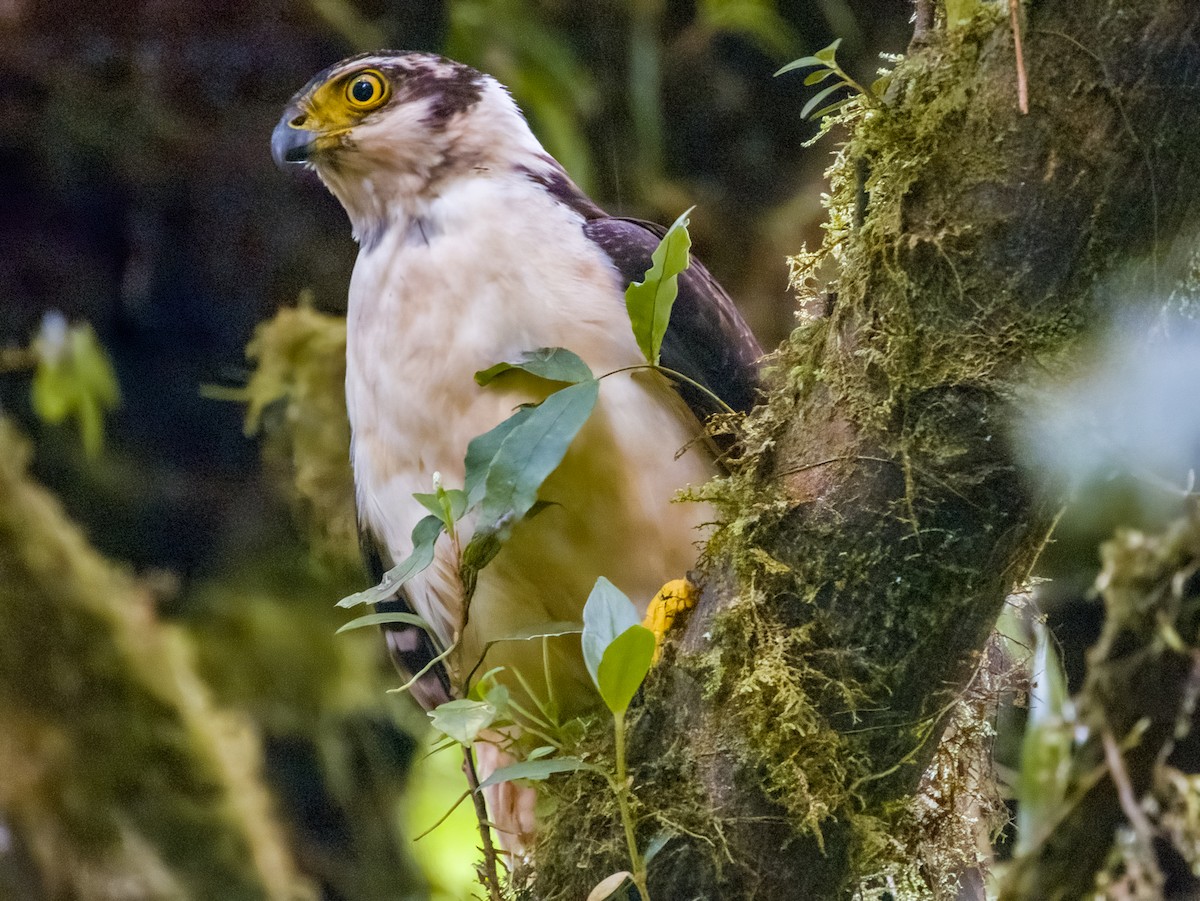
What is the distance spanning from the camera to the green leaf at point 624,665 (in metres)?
0.81

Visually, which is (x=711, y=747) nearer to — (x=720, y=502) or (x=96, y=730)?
(x=720, y=502)

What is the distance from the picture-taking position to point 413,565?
3.05ft

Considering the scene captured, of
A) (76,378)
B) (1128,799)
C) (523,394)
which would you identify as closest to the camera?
(1128,799)

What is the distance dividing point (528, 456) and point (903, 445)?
1.03ft

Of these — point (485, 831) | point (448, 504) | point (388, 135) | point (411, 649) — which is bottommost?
point (411, 649)

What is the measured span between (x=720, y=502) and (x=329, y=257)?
1.03 meters

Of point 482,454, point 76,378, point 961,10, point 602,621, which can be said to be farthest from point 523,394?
point 76,378

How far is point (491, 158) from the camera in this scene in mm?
1242

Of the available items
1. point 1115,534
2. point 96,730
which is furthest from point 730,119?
point 96,730

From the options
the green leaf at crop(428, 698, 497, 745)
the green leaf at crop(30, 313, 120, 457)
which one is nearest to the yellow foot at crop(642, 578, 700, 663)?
the green leaf at crop(428, 698, 497, 745)

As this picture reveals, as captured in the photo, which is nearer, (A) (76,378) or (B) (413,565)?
(B) (413,565)

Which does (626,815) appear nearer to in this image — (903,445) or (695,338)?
(903,445)

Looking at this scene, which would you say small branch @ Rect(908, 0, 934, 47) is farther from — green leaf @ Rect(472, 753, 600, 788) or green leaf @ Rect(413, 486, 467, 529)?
green leaf @ Rect(472, 753, 600, 788)

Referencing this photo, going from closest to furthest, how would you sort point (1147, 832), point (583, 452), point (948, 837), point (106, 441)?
point (1147, 832), point (948, 837), point (583, 452), point (106, 441)
